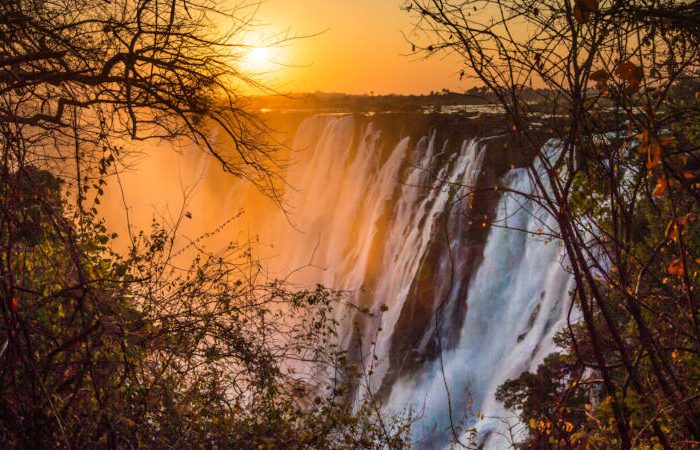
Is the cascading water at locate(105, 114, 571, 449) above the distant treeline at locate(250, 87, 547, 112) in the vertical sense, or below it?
below

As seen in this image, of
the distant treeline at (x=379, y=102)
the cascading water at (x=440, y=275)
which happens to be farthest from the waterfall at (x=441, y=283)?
the distant treeline at (x=379, y=102)

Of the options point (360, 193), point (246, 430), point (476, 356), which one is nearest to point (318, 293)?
point (246, 430)

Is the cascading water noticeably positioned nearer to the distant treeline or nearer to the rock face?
the rock face

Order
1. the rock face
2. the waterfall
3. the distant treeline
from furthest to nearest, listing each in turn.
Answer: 1. the distant treeline
2. the rock face
3. the waterfall

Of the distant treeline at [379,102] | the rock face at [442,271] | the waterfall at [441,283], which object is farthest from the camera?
the distant treeline at [379,102]

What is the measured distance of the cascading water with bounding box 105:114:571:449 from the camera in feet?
48.7

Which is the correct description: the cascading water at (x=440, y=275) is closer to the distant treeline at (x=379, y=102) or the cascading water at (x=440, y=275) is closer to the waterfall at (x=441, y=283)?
the waterfall at (x=441, y=283)

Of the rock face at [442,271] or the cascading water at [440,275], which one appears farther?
the rock face at [442,271]

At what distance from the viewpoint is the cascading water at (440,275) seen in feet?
48.7

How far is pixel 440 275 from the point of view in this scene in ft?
57.6

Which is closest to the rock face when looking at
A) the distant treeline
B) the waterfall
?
the waterfall

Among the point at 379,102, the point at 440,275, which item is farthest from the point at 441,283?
the point at 379,102

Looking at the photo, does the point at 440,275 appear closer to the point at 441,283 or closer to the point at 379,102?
→ the point at 441,283

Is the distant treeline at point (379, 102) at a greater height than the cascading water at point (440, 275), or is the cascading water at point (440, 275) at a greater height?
the distant treeline at point (379, 102)
